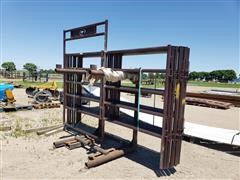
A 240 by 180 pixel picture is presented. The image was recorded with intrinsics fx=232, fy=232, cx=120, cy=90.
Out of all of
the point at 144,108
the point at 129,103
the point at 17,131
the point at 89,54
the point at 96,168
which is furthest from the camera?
the point at 17,131

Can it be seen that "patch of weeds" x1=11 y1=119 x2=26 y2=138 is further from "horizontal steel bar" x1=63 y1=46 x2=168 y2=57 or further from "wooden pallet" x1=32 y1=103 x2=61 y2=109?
"wooden pallet" x1=32 y1=103 x2=61 y2=109

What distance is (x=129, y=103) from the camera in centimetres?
642

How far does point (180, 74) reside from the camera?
4887mm

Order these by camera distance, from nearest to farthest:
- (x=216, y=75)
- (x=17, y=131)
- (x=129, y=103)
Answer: (x=129, y=103)
(x=17, y=131)
(x=216, y=75)

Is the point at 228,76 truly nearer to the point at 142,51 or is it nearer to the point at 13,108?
the point at 13,108

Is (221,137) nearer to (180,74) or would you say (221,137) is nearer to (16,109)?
(180,74)

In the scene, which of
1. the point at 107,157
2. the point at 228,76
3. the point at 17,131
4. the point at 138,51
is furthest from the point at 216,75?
the point at 107,157

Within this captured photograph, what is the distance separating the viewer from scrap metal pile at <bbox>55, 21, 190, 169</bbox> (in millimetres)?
4801

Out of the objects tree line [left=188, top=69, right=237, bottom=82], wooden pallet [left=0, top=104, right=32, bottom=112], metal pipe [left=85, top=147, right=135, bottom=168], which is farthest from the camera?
tree line [left=188, top=69, right=237, bottom=82]

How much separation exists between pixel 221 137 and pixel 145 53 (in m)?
3.56

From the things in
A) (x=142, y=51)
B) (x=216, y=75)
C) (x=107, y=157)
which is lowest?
(x=107, y=157)

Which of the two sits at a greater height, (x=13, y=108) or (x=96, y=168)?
(x=13, y=108)

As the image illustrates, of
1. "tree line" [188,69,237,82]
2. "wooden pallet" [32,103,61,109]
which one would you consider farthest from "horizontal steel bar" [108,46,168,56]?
"tree line" [188,69,237,82]

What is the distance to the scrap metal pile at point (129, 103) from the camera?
4801mm
